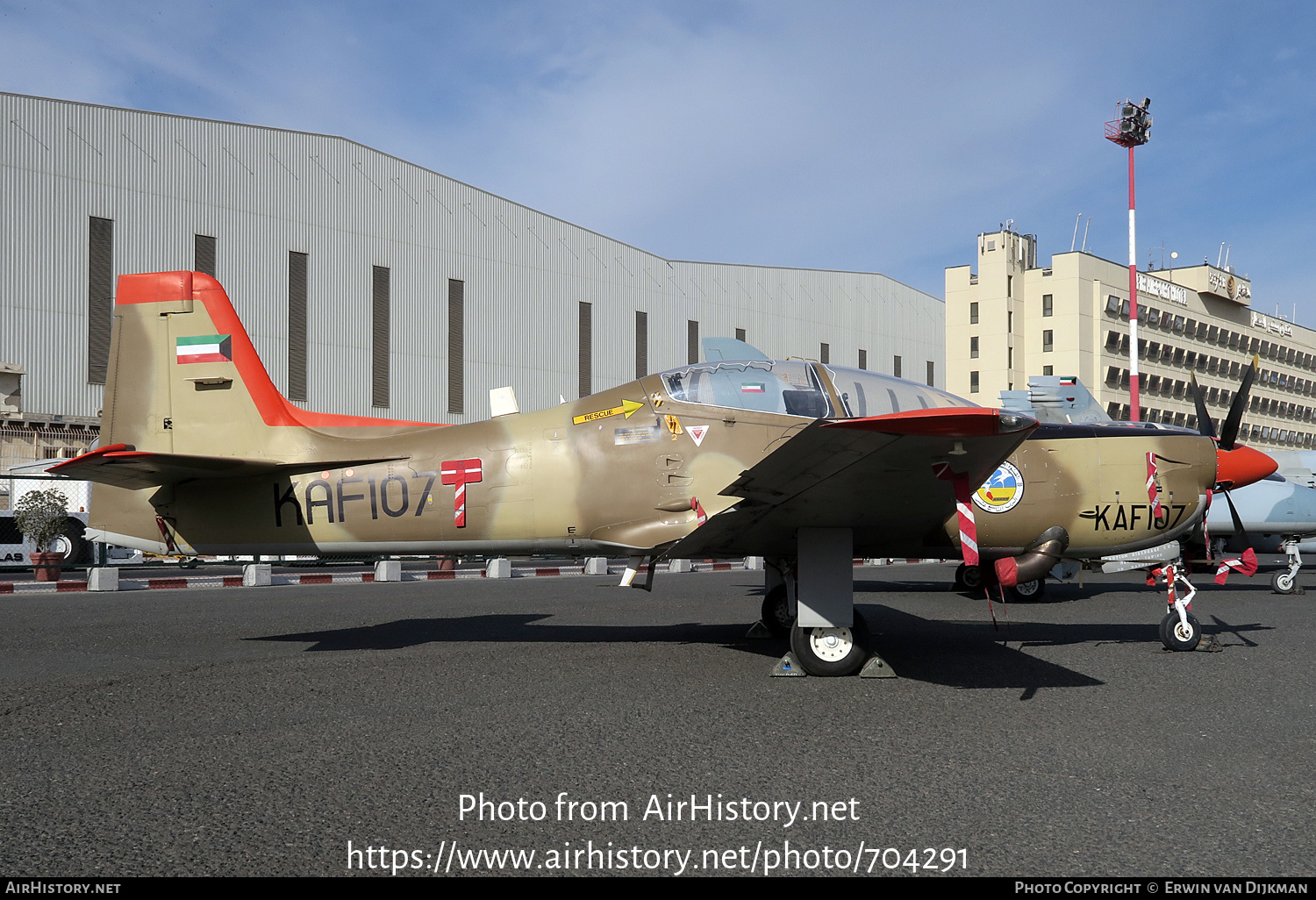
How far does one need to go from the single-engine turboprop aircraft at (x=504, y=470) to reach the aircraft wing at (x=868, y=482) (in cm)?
4

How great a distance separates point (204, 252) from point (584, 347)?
18249 mm

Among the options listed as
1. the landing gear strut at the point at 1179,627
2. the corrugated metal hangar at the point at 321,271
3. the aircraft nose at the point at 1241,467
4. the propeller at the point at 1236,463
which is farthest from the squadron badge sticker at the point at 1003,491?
the corrugated metal hangar at the point at 321,271

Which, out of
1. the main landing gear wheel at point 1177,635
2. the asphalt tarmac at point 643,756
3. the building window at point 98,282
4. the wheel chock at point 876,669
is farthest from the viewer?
the building window at point 98,282

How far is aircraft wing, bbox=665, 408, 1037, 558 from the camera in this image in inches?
209

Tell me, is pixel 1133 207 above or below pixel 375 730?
above

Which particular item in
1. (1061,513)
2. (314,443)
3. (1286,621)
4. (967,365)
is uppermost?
(967,365)

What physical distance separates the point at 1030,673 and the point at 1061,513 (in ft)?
4.86

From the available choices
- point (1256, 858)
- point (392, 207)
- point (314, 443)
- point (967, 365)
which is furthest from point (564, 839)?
point (967, 365)

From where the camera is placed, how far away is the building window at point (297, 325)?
3575cm

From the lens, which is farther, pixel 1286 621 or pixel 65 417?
pixel 65 417

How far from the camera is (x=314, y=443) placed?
8188mm

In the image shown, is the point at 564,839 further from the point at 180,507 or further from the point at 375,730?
the point at 180,507

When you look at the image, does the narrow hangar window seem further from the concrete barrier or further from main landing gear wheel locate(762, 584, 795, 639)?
main landing gear wheel locate(762, 584, 795, 639)

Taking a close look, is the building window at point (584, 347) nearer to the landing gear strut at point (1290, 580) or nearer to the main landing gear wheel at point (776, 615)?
the landing gear strut at point (1290, 580)
